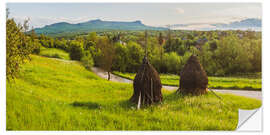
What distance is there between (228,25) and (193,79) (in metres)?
1.28

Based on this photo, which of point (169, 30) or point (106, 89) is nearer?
point (106, 89)

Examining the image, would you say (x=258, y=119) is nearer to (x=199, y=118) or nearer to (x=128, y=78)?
(x=199, y=118)

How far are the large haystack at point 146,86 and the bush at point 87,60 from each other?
35.8 inches

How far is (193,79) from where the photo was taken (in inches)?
132

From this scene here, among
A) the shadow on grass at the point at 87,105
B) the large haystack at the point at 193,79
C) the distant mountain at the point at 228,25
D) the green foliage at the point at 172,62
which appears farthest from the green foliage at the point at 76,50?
the large haystack at the point at 193,79

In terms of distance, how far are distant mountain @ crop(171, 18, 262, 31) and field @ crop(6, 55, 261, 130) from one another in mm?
1274

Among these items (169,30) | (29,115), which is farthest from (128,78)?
(29,115)

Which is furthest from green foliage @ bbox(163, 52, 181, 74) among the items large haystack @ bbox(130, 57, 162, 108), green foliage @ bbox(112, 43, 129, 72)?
green foliage @ bbox(112, 43, 129, 72)

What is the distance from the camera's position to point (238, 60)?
3.46 meters

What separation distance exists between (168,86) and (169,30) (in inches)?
43.3

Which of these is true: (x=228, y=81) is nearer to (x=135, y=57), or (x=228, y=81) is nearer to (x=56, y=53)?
(x=135, y=57)

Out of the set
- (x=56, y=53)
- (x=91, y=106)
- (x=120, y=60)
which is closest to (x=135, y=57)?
(x=120, y=60)

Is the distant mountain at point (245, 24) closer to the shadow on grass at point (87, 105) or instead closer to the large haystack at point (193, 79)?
the large haystack at point (193, 79)

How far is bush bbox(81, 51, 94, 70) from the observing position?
11.4 feet
